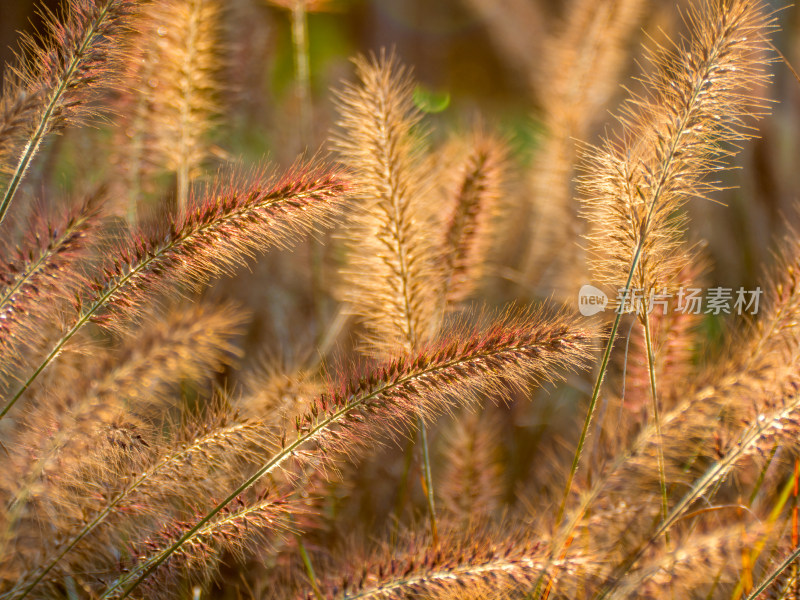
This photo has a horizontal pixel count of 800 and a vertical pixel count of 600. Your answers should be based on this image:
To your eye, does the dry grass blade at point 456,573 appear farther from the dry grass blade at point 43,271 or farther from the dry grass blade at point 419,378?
the dry grass blade at point 43,271

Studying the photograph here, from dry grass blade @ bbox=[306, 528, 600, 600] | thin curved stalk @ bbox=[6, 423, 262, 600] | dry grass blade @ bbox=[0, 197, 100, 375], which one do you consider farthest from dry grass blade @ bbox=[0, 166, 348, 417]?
dry grass blade @ bbox=[306, 528, 600, 600]

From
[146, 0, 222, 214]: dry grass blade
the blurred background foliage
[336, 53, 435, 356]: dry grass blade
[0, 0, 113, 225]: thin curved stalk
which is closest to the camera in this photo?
[0, 0, 113, 225]: thin curved stalk

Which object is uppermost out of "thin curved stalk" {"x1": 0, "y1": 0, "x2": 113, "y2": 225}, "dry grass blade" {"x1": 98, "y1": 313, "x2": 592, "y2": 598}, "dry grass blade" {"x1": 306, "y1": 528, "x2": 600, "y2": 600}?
"thin curved stalk" {"x1": 0, "y1": 0, "x2": 113, "y2": 225}

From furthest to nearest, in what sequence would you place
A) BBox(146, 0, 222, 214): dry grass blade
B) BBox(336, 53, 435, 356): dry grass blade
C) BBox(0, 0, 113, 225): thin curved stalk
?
BBox(146, 0, 222, 214): dry grass blade → BBox(336, 53, 435, 356): dry grass blade → BBox(0, 0, 113, 225): thin curved stalk

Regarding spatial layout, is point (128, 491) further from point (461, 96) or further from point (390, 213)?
point (461, 96)

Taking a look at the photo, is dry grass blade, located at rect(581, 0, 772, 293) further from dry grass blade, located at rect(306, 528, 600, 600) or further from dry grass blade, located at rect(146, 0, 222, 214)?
dry grass blade, located at rect(146, 0, 222, 214)

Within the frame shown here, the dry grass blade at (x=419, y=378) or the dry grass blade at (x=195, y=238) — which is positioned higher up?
the dry grass blade at (x=195, y=238)

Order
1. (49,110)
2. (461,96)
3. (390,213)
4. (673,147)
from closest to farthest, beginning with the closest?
(49,110) < (673,147) < (390,213) < (461,96)

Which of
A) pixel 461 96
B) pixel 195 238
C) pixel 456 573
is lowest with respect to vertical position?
pixel 456 573

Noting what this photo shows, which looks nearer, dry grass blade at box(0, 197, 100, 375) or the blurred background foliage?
dry grass blade at box(0, 197, 100, 375)

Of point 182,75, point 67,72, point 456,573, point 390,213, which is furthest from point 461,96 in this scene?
point 456,573

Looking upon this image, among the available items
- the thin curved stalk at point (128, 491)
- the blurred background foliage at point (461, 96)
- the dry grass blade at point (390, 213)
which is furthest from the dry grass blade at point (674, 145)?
the thin curved stalk at point (128, 491)

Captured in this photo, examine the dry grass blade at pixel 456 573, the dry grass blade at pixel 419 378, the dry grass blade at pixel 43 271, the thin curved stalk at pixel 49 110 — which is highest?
the thin curved stalk at pixel 49 110

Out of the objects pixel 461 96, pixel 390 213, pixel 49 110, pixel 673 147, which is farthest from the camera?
pixel 461 96
